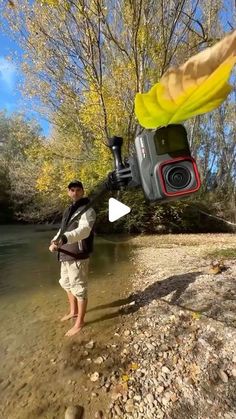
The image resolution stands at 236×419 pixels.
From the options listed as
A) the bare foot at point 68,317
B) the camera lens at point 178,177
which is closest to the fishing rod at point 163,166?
the camera lens at point 178,177

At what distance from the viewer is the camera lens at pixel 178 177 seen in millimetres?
1159

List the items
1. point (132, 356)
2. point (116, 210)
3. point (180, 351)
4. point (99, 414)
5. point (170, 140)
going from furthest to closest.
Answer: point (132, 356) < point (180, 351) < point (99, 414) < point (116, 210) < point (170, 140)

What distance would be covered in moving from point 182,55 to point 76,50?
11.5 ft

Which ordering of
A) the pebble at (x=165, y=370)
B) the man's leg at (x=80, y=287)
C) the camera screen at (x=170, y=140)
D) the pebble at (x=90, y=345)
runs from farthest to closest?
the man's leg at (x=80, y=287), the pebble at (x=90, y=345), the pebble at (x=165, y=370), the camera screen at (x=170, y=140)

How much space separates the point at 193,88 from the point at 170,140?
0.50m

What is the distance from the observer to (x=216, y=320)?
3992mm

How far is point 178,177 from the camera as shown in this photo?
1.19m

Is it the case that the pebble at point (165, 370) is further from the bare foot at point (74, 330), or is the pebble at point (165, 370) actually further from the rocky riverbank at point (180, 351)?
the bare foot at point (74, 330)

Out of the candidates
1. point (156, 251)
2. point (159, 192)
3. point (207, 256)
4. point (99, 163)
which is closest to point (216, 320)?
point (159, 192)

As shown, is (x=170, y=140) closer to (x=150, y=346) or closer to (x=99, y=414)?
(x=99, y=414)

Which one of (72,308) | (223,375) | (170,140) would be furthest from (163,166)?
(72,308)

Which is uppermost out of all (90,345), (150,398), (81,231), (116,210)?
(116,210)

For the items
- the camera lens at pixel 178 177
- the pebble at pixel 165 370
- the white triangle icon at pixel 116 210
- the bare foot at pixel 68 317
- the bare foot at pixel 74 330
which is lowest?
the pebble at pixel 165 370

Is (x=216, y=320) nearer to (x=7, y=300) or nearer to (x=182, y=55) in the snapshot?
(x=7, y=300)
